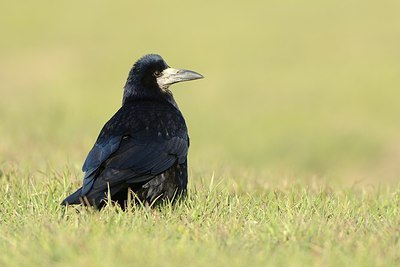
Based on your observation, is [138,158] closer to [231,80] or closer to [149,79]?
[149,79]

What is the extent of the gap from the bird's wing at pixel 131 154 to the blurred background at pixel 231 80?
56.2 inches

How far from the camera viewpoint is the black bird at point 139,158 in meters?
6.11

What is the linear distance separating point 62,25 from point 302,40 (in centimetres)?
843

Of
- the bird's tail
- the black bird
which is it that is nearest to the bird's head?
the black bird

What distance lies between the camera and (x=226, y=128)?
665 inches

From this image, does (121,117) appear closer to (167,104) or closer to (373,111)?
(167,104)

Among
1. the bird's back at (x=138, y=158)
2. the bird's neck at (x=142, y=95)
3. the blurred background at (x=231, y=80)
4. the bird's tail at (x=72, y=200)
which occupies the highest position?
the bird's neck at (x=142, y=95)

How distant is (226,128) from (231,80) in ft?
16.5

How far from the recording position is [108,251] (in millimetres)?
4367

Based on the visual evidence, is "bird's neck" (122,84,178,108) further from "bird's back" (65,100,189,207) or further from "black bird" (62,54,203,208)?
"bird's back" (65,100,189,207)

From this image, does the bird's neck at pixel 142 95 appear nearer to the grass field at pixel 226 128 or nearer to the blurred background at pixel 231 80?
the grass field at pixel 226 128

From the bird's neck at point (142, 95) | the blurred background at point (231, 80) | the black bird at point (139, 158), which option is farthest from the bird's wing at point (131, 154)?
the blurred background at point (231, 80)

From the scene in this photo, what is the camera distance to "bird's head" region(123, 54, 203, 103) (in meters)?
7.31

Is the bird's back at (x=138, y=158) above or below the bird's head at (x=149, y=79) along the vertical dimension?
below
